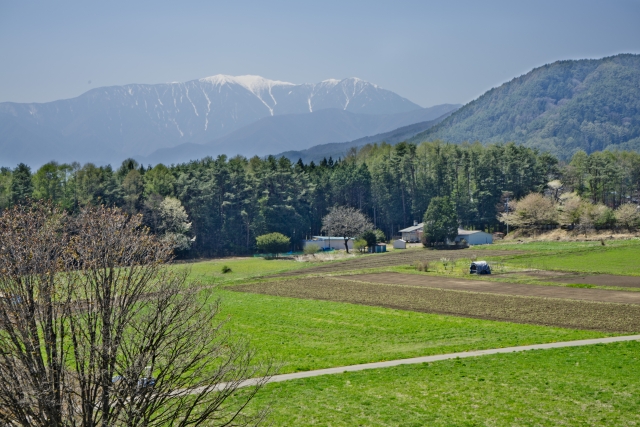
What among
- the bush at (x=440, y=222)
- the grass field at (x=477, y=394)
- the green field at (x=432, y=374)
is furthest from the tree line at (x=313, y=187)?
the grass field at (x=477, y=394)

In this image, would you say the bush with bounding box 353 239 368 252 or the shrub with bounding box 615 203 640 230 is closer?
the bush with bounding box 353 239 368 252

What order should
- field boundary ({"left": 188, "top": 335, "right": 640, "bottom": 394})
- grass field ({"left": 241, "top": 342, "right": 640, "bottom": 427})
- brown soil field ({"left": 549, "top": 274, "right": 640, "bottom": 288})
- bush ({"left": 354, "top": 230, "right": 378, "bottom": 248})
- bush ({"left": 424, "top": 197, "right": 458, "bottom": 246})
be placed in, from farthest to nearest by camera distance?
bush ({"left": 424, "top": 197, "right": 458, "bottom": 246}), bush ({"left": 354, "top": 230, "right": 378, "bottom": 248}), brown soil field ({"left": 549, "top": 274, "right": 640, "bottom": 288}), field boundary ({"left": 188, "top": 335, "right": 640, "bottom": 394}), grass field ({"left": 241, "top": 342, "right": 640, "bottom": 427})

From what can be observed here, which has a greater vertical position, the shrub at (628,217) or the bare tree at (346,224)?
the bare tree at (346,224)

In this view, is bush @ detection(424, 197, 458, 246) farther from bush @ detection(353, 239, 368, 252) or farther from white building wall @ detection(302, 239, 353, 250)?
white building wall @ detection(302, 239, 353, 250)

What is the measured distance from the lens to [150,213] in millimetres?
101000

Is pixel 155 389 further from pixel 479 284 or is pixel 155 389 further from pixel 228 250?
pixel 228 250

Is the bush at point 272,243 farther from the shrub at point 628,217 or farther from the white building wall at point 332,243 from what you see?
the shrub at point 628,217

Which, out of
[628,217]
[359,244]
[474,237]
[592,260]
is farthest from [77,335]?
[628,217]

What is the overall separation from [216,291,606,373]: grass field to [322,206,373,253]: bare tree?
5685 cm

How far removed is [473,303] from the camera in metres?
46.2

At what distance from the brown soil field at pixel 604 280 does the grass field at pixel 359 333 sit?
21.3 metres

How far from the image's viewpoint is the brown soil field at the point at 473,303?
38156 millimetres

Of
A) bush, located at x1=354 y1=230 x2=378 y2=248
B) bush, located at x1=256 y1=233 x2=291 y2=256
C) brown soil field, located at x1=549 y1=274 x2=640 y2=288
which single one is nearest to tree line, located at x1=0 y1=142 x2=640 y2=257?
bush, located at x1=256 y1=233 x2=291 y2=256

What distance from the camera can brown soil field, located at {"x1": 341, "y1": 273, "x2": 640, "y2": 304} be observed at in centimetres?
4722
